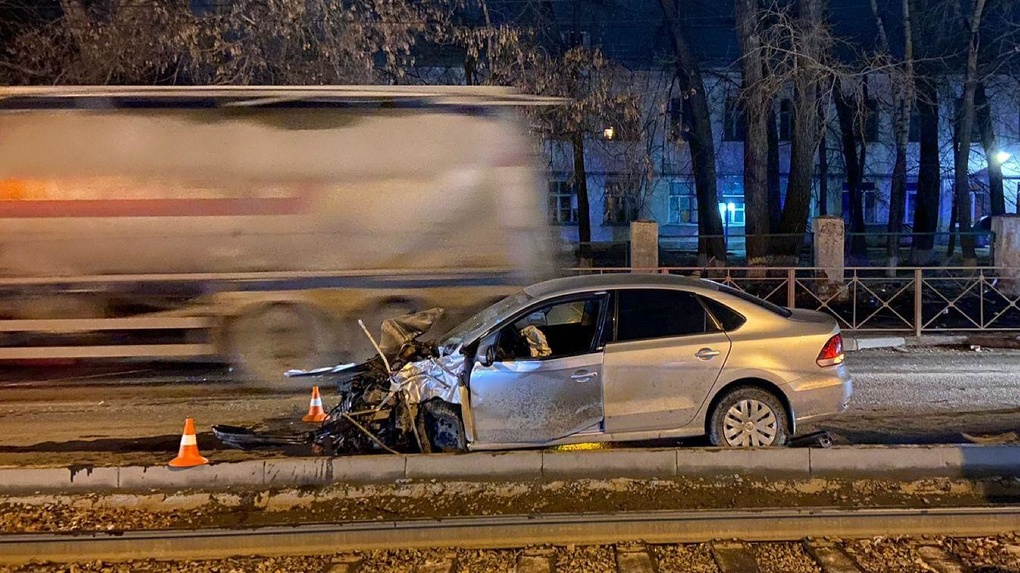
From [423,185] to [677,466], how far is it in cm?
545

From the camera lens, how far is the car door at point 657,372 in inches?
267

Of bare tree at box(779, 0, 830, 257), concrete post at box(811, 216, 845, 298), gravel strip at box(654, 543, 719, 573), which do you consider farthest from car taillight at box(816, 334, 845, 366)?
bare tree at box(779, 0, 830, 257)

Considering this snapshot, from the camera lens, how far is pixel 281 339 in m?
10.7

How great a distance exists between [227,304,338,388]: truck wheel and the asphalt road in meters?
0.39

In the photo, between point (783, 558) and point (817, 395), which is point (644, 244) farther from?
point (783, 558)

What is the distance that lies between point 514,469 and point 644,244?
1187 centimetres

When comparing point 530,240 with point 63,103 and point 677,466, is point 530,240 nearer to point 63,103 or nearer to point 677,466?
point 677,466

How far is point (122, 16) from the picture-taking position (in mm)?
15422

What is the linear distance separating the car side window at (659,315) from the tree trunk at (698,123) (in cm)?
1731

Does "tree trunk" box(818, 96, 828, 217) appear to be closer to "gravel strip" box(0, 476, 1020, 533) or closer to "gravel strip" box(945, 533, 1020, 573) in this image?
"gravel strip" box(0, 476, 1020, 533)

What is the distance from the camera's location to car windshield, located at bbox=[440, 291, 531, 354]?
698 cm

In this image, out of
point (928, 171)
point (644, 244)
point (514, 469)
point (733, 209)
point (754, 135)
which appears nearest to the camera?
point (514, 469)

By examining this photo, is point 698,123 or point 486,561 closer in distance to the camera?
point 486,561

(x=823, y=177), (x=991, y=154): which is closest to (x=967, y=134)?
(x=991, y=154)
